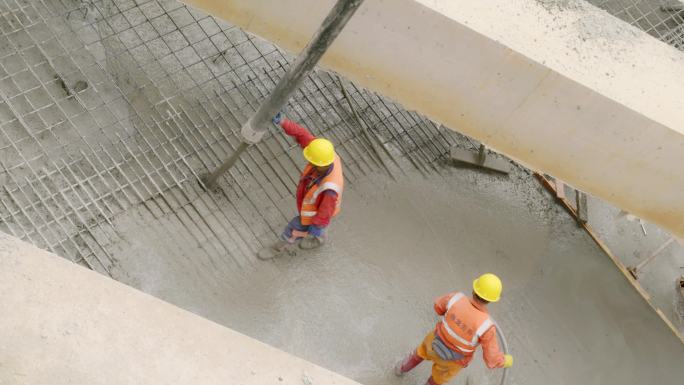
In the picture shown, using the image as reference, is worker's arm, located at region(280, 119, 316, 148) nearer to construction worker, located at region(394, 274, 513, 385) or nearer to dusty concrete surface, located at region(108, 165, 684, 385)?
dusty concrete surface, located at region(108, 165, 684, 385)

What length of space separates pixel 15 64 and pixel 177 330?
10.5 ft

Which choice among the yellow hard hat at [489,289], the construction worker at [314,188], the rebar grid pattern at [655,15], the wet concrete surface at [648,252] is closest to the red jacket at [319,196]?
the construction worker at [314,188]

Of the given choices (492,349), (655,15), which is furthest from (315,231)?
(655,15)

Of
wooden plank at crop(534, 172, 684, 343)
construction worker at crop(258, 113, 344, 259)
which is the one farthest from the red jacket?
wooden plank at crop(534, 172, 684, 343)

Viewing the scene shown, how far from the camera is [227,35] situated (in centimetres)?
705

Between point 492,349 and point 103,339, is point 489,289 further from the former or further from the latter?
point 103,339

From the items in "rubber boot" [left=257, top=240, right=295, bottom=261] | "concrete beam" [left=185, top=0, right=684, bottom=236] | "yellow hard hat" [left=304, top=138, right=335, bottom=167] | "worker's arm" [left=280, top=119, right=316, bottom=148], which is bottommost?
"rubber boot" [left=257, top=240, right=295, bottom=261]

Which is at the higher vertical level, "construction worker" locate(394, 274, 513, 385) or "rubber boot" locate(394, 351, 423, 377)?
"construction worker" locate(394, 274, 513, 385)

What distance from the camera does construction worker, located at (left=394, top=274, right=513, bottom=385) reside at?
5.22 meters

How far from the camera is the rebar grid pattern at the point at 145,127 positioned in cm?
578

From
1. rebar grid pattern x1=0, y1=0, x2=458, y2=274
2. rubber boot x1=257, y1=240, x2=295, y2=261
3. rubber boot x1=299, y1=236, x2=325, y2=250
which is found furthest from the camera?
rubber boot x1=299, y1=236, x2=325, y2=250

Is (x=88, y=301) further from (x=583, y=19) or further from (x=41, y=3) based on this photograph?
(x=583, y=19)

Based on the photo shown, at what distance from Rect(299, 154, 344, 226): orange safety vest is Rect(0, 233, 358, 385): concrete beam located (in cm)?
146

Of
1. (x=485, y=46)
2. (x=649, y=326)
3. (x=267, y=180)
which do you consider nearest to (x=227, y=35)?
(x=267, y=180)
